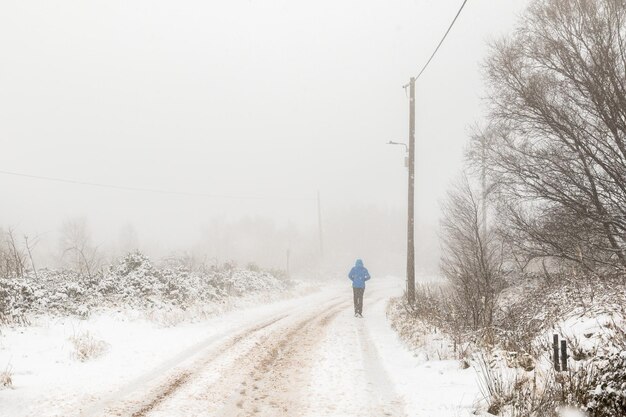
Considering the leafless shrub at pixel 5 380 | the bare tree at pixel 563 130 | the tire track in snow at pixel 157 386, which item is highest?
the bare tree at pixel 563 130

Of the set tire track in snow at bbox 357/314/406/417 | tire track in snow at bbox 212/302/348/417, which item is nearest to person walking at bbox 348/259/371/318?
tire track in snow at bbox 212/302/348/417

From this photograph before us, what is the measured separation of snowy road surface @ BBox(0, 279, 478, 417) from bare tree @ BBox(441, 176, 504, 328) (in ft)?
6.90

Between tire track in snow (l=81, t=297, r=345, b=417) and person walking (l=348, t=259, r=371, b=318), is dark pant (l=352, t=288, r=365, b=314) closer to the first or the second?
person walking (l=348, t=259, r=371, b=318)

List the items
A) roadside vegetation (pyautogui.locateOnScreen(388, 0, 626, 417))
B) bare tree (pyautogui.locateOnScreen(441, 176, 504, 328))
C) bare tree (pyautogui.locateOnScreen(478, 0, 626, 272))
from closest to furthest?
roadside vegetation (pyautogui.locateOnScreen(388, 0, 626, 417)) → bare tree (pyautogui.locateOnScreen(441, 176, 504, 328)) → bare tree (pyautogui.locateOnScreen(478, 0, 626, 272))

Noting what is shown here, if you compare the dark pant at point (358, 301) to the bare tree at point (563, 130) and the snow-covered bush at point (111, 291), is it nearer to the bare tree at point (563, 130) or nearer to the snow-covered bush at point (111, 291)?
the snow-covered bush at point (111, 291)

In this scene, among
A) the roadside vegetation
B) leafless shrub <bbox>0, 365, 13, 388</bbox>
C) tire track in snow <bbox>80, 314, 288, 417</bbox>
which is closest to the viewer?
tire track in snow <bbox>80, 314, 288, 417</bbox>

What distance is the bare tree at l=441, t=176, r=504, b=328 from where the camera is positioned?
981 centimetres

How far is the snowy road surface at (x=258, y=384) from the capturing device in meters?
5.09

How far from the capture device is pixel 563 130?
11.6 meters

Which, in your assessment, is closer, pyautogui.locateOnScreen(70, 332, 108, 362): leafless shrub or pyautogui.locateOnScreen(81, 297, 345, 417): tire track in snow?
pyautogui.locateOnScreen(81, 297, 345, 417): tire track in snow

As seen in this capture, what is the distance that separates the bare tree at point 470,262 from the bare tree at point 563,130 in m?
1.64

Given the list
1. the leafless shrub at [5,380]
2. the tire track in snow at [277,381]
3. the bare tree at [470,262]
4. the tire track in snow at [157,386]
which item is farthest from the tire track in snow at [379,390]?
the leafless shrub at [5,380]

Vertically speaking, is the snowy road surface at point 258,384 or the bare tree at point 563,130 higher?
the bare tree at point 563,130

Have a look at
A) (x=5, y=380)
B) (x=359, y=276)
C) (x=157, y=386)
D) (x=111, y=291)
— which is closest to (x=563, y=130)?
(x=359, y=276)
